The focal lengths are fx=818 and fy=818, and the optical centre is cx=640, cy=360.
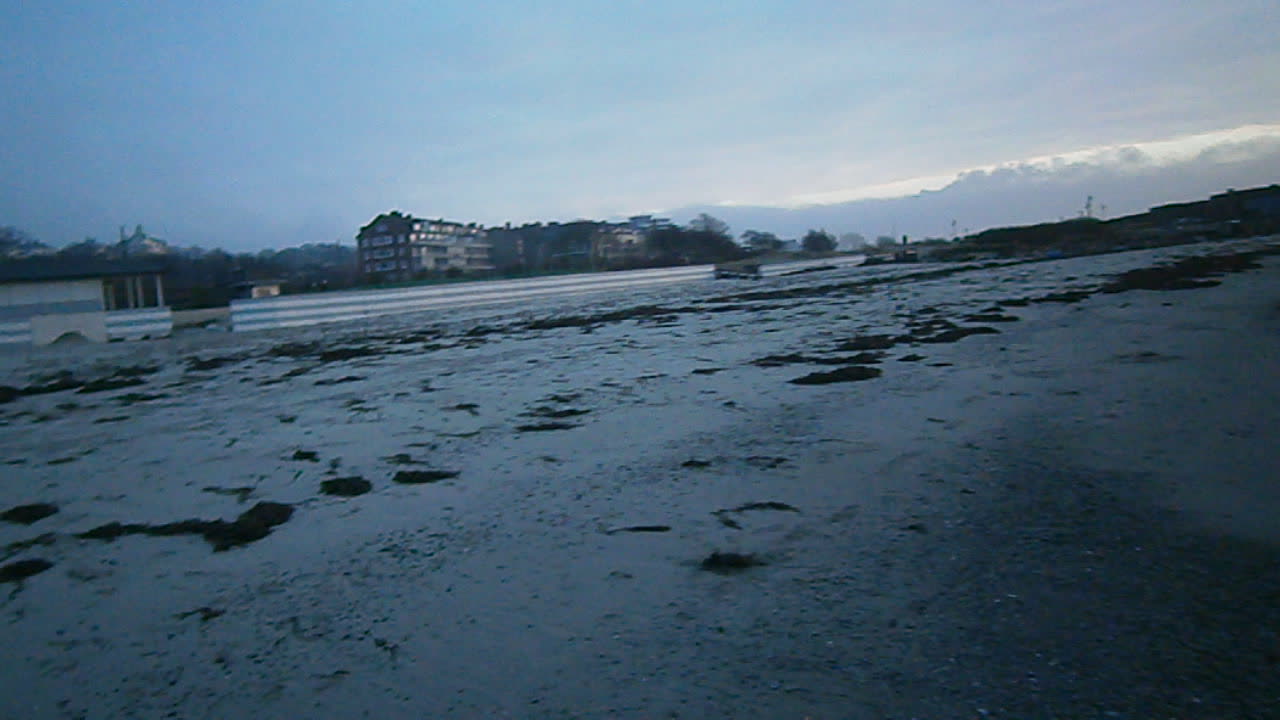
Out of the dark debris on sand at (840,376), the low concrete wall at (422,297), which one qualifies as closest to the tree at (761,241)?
the low concrete wall at (422,297)

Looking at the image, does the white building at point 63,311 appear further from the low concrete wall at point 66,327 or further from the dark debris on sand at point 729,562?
the dark debris on sand at point 729,562

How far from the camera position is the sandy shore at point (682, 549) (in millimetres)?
2197

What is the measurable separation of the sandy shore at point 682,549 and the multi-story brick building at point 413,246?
154ft

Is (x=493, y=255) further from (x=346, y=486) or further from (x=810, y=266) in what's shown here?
(x=346, y=486)

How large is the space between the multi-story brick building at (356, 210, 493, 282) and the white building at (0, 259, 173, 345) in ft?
91.8

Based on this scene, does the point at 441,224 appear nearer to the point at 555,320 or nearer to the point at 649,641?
the point at 555,320

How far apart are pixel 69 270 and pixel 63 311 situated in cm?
341

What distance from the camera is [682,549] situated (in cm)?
316

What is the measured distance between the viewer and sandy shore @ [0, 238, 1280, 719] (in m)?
2.20

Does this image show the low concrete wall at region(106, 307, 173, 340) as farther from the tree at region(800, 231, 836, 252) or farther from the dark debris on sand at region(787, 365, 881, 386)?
the tree at region(800, 231, 836, 252)

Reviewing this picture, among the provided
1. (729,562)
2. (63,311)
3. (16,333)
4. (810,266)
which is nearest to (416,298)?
(63,311)

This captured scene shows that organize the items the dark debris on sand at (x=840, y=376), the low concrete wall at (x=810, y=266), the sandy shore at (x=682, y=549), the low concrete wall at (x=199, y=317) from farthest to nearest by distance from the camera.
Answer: the low concrete wall at (x=810, y=266), the low concrete wall at (x=199, y=317), the dark debris on sand at (x=840, y=376), the sandy shore at (x=682, y=549)

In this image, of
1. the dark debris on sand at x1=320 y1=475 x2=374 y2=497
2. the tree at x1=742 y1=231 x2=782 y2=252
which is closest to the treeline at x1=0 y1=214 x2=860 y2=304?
the tree at x1=742 y1=231 x2=782 y2=252

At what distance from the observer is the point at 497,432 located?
562cm
